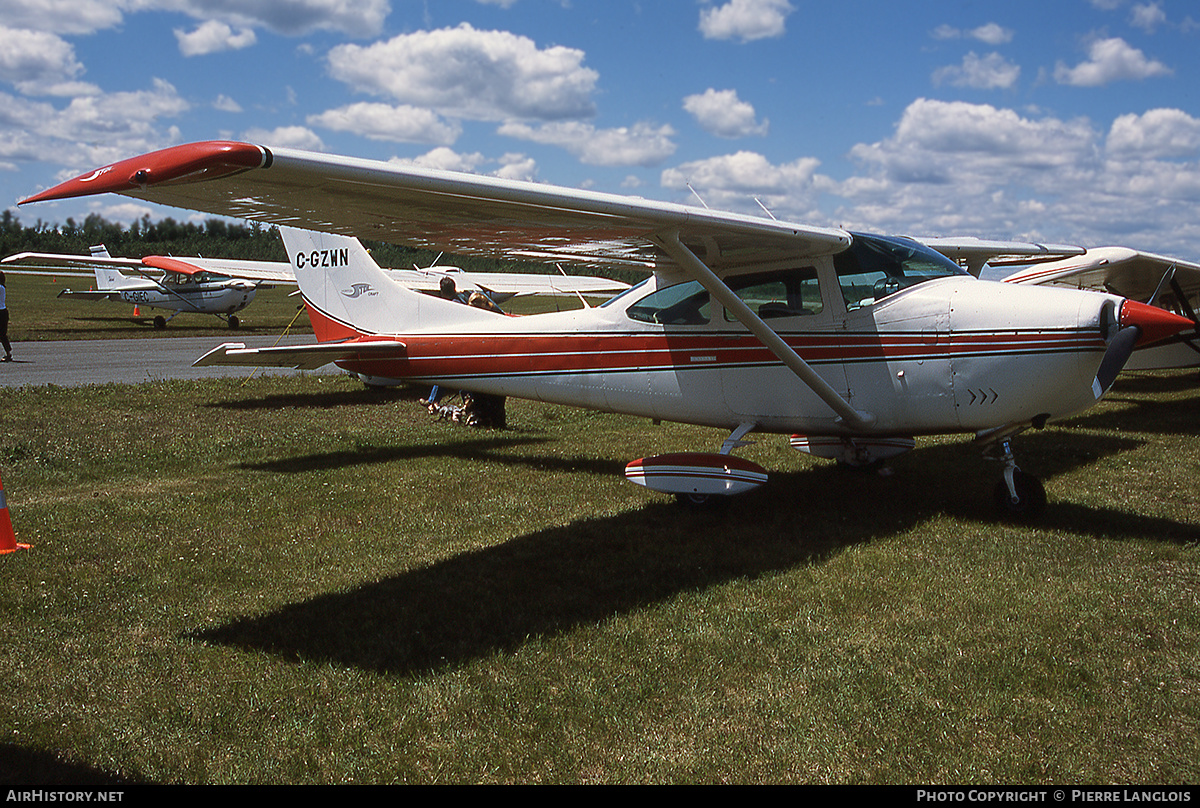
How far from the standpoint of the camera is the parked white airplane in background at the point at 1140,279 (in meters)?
11.2

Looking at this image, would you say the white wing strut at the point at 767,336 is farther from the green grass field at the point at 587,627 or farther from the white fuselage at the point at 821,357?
the green grass field at the point at 587,627

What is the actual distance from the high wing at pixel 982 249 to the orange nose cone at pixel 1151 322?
3051mm

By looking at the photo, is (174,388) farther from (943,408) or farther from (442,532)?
(943,408)

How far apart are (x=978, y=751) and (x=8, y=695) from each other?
13.4 ft

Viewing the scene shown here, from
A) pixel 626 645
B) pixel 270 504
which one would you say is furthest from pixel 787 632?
pixel 270 504

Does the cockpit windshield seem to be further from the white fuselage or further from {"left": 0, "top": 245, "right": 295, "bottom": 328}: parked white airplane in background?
{"left": 0, "top": 245, "right": 295, "bottom": 328}: parked white airplane in background

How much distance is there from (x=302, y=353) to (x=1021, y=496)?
6.93 meters

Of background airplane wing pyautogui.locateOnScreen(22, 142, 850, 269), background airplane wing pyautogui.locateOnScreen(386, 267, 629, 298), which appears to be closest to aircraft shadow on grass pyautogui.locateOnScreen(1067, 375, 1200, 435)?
background airplane wing pyautogui.locateOnScreen(22, 142, 850, 269)

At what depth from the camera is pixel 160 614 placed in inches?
179

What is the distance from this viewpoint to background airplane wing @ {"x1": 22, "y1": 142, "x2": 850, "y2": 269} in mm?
3500

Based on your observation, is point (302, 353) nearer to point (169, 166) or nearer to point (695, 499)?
point (695, 499)

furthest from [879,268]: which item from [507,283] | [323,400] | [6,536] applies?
[507,283]

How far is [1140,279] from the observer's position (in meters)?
12.5
